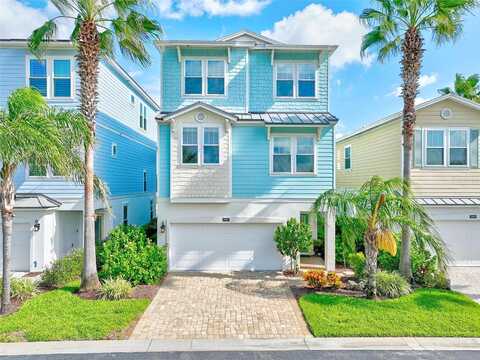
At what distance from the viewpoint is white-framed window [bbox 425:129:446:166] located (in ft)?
41.5

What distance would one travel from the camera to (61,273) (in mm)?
9906

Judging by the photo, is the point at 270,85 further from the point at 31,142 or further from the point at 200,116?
the point at 31,142

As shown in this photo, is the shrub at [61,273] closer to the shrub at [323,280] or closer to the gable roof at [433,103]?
the shrub at [323,280]

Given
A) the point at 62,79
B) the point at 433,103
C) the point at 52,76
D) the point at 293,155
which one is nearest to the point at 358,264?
the point at 293,155

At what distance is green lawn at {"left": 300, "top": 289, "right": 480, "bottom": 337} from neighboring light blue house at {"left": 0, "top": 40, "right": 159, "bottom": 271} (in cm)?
787

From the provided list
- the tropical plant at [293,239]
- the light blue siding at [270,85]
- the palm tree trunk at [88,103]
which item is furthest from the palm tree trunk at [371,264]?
the palm tree trunk at [88,103]

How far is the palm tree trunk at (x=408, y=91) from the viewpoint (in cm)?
989

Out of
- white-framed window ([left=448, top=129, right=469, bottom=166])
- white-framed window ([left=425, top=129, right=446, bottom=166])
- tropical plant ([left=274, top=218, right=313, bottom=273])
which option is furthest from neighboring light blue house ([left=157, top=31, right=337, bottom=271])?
white-framed window ([left=448, top=129, right=469, bottom=166])

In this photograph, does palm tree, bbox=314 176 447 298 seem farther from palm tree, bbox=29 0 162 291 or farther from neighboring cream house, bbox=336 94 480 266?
palm tree, bbox=29 0 162 291

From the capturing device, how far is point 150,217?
830 inches

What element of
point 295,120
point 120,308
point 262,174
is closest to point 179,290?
point 120,308

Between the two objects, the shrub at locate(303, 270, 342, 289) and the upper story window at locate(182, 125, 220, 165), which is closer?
the shrub at locate(303, 270, 342, 289)

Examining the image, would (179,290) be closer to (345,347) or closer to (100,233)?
(345,347)

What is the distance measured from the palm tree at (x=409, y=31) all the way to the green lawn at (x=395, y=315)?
1.74 meters
